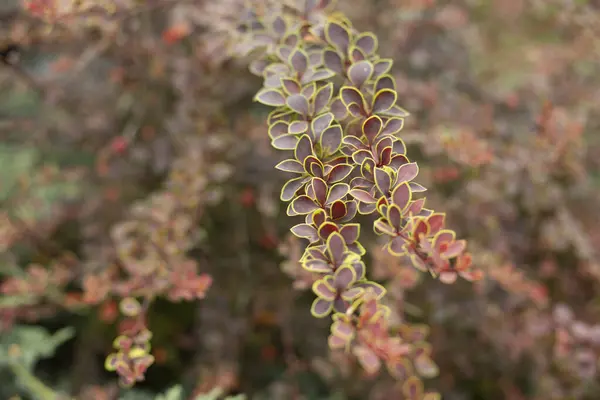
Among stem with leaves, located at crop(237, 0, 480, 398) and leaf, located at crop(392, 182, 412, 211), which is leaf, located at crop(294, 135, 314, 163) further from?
leaf, located at crop(392, 182, 412, 211)

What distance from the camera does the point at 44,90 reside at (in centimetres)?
161

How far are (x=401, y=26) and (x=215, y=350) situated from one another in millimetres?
1054

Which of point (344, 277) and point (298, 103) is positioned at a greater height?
point (298, 103)

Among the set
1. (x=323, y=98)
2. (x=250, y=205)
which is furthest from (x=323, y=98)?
(x=250, y=205)

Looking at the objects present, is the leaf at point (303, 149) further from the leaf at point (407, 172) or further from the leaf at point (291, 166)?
the leaf at point (407, 172)

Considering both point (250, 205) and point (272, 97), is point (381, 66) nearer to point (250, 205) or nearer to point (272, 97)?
point (272, 97)

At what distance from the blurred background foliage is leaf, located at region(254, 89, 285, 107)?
37 centimetres

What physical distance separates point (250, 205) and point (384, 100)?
82 centimetres

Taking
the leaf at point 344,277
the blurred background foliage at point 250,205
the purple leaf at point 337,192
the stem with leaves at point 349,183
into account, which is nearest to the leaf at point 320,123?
the stem with leaves at point 349,183

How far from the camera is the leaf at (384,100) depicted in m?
0.85

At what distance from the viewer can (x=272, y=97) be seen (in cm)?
91

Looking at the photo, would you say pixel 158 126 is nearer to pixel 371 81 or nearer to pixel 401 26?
pixel 401 26

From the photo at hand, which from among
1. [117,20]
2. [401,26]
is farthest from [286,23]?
[401,26]

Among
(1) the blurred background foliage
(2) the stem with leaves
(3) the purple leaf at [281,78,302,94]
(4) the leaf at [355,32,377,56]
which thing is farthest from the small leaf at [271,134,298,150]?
(1) the blurred background foliage
